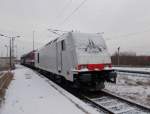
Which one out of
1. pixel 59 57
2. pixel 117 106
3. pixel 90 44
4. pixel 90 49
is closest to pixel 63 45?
pixel 59 57

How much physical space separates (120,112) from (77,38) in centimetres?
501

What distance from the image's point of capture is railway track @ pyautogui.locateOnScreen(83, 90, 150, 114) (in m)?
8.02

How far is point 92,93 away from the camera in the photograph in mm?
12195

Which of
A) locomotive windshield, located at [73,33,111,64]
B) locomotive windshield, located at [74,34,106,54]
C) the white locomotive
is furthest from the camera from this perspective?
locomotive windshield, located at [74,34,106,54]

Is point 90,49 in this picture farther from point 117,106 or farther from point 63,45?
point 117,106

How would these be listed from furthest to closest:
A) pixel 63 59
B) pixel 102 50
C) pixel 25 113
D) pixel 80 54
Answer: pixel 63 59
pixel 102 50
pixel 80 54
pixel 25 113

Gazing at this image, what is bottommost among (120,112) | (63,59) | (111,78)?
(120,112)

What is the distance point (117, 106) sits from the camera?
8.91 m

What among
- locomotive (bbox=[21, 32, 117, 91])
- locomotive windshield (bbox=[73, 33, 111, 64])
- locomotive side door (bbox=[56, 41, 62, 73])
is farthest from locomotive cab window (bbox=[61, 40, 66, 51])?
locomotive windshield (bbox=[73, 33, 111, 64])

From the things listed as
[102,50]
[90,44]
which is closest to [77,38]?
[90,44]

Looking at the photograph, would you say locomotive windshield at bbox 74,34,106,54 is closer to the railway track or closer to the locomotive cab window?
the locomotive cab window

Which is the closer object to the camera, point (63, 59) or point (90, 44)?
point (90, 44)

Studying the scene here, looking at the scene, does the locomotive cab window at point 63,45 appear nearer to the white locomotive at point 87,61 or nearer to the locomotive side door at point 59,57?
the white locomotive at point 87,61

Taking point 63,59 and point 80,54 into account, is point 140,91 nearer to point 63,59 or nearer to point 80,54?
point 80,54
